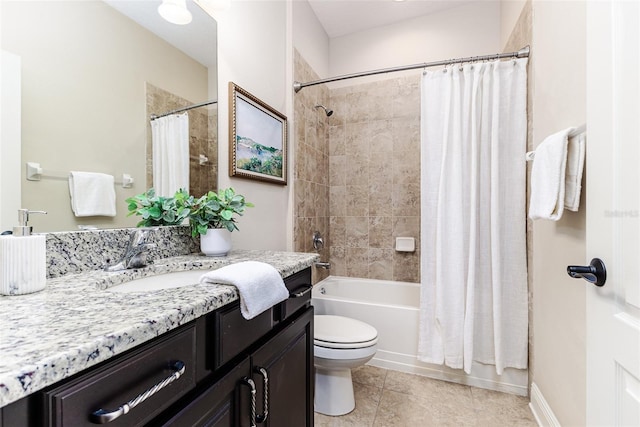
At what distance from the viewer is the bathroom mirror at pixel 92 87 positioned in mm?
791

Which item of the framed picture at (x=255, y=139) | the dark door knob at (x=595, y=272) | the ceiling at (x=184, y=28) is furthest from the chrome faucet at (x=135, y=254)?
the dark door knob at (x=595, y=272)

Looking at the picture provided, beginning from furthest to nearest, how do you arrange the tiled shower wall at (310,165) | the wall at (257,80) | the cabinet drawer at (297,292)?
the tiled shower wall at (310,165) → the wall at (257,80) → the cabinet drawer at (297,292)

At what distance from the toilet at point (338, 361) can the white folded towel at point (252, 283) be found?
822 mm

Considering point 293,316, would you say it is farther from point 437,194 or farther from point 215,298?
point 437,194

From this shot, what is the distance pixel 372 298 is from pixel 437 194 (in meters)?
1.17

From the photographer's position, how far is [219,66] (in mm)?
1440

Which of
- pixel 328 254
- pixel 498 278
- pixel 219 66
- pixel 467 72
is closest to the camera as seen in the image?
pixel 219 66

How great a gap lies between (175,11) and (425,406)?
7.52ft

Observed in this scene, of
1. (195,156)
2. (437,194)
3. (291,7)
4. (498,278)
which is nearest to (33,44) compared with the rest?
(195,156)

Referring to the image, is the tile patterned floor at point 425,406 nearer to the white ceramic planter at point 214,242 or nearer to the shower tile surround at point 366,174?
the shower tile surround at point 366,174

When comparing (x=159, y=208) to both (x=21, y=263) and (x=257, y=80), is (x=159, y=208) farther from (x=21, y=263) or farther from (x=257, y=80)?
(x=257, y=80)

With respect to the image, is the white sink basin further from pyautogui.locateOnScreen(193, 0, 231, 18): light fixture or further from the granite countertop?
pyautogui.locateOnScreen(193, 0, 231, 18): light fixture

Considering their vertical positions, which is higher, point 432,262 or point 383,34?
point 383,34

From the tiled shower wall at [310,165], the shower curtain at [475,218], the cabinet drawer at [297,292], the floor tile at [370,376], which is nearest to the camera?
the cabinet drawer at [297,292]
